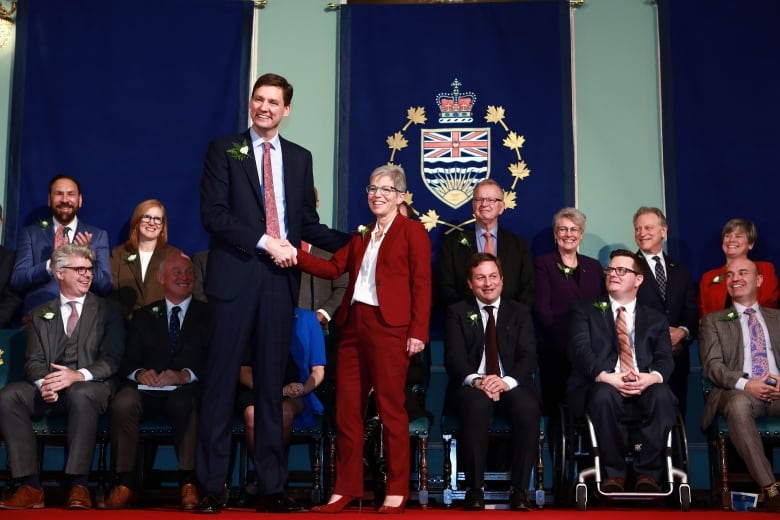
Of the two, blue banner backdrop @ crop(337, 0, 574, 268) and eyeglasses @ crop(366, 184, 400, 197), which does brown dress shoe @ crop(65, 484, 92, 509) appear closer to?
eyeglasses @ crop(366, 184, 400, 197)

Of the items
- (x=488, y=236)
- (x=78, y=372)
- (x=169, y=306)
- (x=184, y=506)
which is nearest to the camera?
(x=184, y=506)

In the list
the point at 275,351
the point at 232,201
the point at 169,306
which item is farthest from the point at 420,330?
the point at 169,306

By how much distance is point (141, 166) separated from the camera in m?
6.82

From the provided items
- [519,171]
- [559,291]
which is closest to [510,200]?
Result: [519,171]

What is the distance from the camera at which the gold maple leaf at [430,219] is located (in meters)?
6.71

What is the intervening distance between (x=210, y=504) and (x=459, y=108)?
362 cm

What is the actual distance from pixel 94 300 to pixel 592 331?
8.91 ft

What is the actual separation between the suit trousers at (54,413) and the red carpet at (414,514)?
0.28m

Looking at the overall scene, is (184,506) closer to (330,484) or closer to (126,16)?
(330,484)

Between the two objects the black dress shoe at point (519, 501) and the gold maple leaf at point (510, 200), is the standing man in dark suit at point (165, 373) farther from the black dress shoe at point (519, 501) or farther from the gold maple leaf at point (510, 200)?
the gold maple leaf at point (510, 200)

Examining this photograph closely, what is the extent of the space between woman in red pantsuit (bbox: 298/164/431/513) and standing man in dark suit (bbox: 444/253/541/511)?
69 cm

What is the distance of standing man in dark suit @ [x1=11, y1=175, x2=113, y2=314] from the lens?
5.88 meters

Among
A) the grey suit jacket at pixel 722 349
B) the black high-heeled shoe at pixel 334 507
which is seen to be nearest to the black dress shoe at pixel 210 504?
the black high-heeled shoe at pixel 334 507

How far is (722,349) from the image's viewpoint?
556cm
